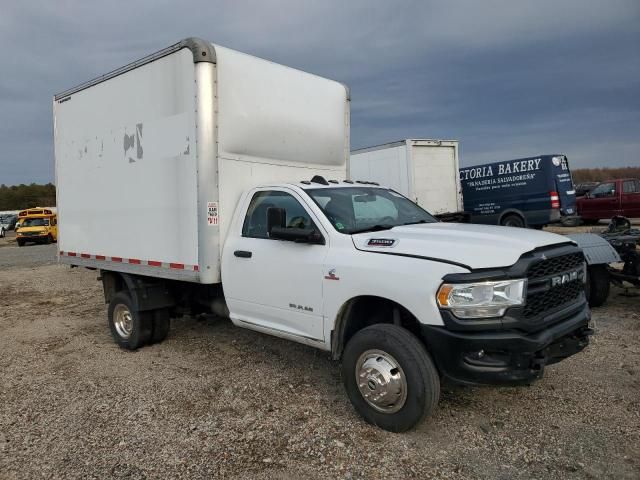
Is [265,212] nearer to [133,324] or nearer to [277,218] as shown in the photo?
[277,218]

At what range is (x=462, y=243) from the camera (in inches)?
140

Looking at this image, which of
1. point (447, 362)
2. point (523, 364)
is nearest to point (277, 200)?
point (447, 362)

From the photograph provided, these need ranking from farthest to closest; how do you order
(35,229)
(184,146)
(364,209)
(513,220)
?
1. (35,229)
2. (513,220)
3. (184,146)
4. (364,209)

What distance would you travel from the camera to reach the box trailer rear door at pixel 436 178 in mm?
15180

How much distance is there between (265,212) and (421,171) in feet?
36.9

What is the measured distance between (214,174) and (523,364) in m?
3.19

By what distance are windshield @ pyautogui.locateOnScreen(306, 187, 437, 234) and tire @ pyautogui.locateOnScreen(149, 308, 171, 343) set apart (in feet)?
9.10

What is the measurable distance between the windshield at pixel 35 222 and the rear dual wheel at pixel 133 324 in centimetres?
2504

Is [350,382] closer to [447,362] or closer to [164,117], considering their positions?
[447,362]

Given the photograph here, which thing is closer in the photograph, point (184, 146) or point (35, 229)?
point (184, 146)

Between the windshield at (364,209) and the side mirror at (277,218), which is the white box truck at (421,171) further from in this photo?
the side mirror at (277,218)

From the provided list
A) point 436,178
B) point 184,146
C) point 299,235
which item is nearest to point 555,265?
point 299,235

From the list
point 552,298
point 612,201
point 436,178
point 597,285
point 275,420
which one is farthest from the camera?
point 612,201

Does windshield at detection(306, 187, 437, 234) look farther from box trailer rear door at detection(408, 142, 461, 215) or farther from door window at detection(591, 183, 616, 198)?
door window at detection(591, 183, 616, 198)
